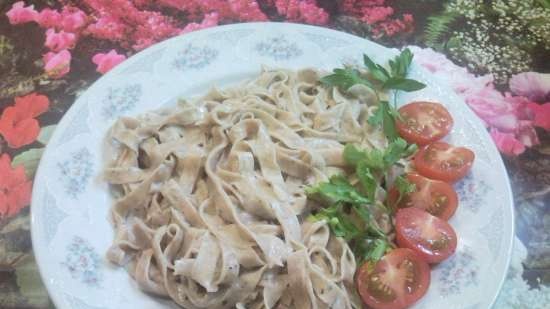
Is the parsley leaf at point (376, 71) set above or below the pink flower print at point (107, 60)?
above

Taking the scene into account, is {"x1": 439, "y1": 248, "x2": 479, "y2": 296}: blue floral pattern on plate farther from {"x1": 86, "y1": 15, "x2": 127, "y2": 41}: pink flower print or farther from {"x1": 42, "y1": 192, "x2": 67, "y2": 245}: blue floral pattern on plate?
{"x1": 86, "y1": 15, "x2": 127, "y2": 41}: pink flower print

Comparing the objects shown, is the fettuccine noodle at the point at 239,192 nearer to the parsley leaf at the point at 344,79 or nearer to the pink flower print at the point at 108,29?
the parsley leaf at the point at 344,79

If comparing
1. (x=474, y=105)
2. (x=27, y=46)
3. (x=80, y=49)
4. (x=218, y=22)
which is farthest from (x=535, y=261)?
(x=27, y=46)

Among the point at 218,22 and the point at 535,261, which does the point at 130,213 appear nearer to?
the point at 218,22

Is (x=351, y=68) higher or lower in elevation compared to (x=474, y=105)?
higher

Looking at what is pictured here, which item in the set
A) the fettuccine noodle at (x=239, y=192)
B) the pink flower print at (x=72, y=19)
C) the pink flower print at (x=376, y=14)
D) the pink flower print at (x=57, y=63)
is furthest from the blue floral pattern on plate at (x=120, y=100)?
the pink flower print at (x=376, y=14)

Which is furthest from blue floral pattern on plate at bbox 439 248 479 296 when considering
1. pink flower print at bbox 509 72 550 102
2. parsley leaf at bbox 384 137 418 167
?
pink flower print at bbox 509 72 550 102
